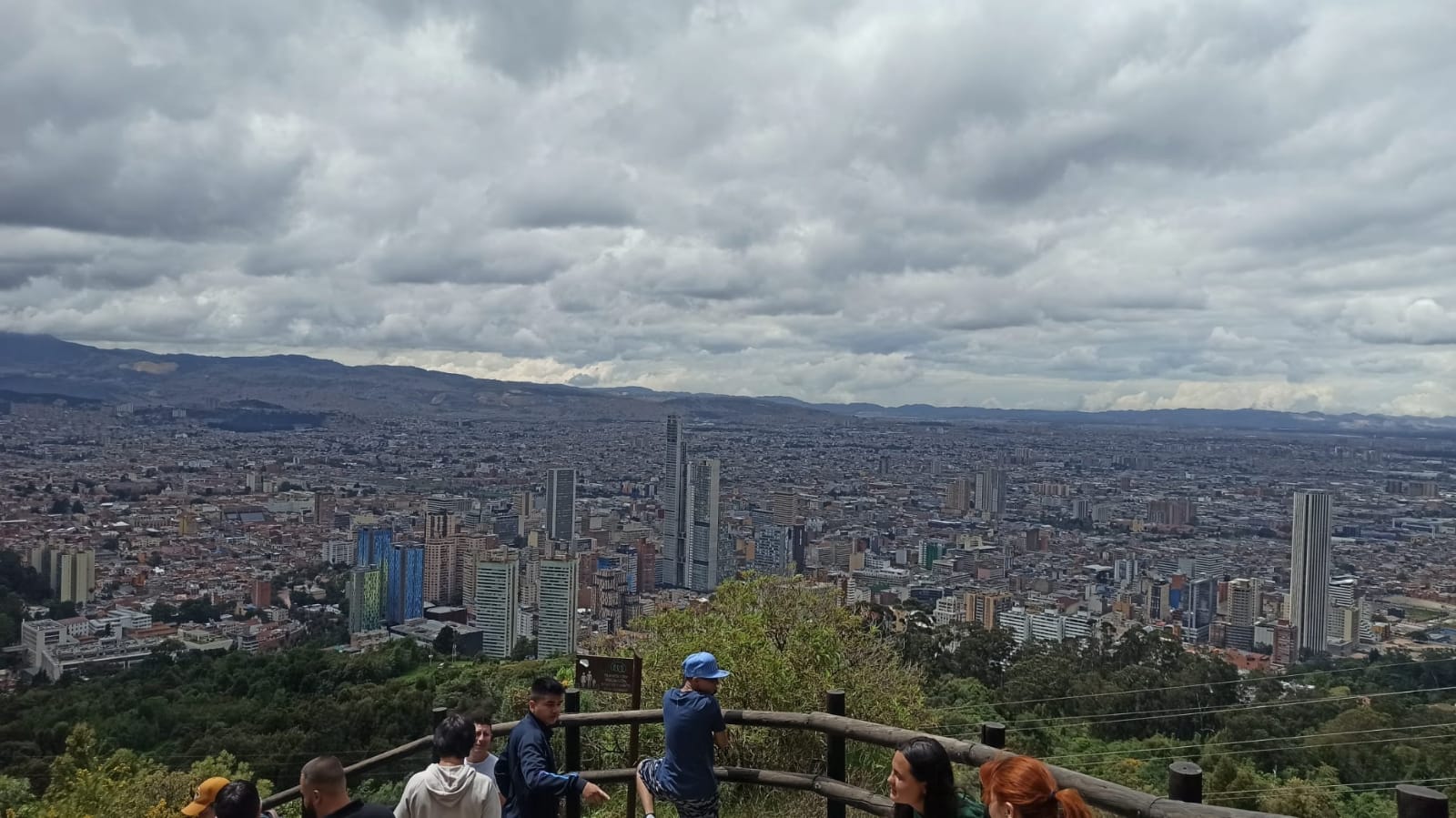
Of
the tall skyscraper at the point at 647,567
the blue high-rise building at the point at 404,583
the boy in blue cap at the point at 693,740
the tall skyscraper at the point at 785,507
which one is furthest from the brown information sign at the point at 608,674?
the tall skyscraper at the point at 785,507

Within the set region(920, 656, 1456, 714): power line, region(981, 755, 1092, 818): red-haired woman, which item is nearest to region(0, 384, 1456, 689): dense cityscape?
region(920, 656, 1456, 714): power line

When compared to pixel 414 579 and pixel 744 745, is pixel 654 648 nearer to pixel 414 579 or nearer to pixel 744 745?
pixel 744 745

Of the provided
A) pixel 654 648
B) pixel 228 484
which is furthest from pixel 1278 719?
pixel 228 484

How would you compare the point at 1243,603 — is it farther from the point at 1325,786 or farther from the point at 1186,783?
the point at 1186,783

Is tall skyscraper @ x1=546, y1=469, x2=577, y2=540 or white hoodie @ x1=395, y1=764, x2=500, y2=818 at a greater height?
white hoodie @ x1=395, y1=764, x2=500, y2=818

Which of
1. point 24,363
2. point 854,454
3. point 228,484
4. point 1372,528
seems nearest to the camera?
point 1372,528

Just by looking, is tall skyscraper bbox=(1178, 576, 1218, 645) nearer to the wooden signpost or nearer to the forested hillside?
the forested hillside
